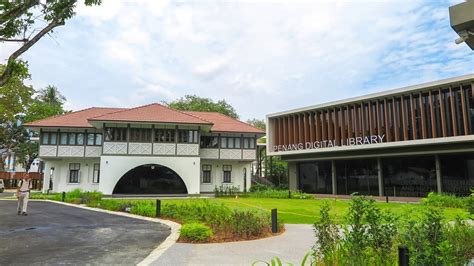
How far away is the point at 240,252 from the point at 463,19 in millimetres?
6025

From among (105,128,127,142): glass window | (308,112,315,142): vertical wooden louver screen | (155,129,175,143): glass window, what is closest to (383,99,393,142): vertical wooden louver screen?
(308,112,315,142): vertical wooden louver screen

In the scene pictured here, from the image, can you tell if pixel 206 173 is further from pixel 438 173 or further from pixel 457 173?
Result: pixel 457 173

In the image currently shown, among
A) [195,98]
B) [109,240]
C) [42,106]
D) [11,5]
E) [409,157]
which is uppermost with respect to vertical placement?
[195,98]

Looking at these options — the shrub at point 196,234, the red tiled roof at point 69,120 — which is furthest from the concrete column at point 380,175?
the red tiled roof at point 69,120

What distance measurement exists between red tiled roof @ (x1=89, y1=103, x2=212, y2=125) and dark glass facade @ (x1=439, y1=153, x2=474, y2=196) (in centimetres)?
1723

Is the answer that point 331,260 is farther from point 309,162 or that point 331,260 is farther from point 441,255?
point 309,162

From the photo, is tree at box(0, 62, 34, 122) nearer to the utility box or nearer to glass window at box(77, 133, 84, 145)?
glass window at box(77, 133, 84, 145)

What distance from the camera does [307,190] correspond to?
108 feet

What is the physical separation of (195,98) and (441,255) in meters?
48.7

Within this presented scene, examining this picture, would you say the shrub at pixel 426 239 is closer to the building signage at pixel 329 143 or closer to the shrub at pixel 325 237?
the shrub at pixel 325 237

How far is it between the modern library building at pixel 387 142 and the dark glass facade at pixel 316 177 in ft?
0.30

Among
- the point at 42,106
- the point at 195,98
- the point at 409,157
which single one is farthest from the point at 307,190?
the point at 42,106

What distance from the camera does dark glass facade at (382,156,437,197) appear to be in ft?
79.9

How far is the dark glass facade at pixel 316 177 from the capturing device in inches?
1228
